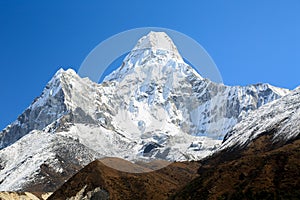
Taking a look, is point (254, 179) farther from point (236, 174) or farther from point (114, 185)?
point (114, 185)

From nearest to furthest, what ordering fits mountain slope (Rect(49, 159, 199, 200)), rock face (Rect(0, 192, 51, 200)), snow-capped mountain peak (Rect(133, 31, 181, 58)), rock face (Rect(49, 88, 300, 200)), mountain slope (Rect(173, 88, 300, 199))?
snow-capped mountain peak (Rect(133, 31, 181, 58))
mountain slope (Rect(173, 88, 300, 199))
rock face (Rect(49, 88, 300, 200))
mountain slope (Rect(49, 159, 199, 200))
rock face (Rect(0, 192, 51, 200))

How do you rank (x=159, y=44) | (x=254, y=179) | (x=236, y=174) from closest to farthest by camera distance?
(x=159, y=44) < (x=254, y=179) < (x=236, y=174)

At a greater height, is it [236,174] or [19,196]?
[19,196]

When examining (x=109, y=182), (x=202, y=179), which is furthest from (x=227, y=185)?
(x=109, y=182)

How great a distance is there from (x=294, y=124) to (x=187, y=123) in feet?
434

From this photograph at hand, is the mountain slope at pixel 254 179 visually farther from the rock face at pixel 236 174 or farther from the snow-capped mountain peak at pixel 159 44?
the snow-capped mountain peak at pixel 159 44

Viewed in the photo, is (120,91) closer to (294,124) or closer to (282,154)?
(282,154)

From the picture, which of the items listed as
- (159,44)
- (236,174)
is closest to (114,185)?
(236,174)

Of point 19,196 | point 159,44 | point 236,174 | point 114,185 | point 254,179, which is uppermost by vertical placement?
point 19,196

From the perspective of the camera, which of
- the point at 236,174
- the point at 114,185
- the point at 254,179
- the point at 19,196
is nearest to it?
the point at 254,179

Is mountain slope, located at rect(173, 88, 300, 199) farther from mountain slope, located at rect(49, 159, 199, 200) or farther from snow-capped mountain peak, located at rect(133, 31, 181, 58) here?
snow-capped mountain peak, located at rect(133, 31, 181, 58)

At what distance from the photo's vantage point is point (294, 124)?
154500mm

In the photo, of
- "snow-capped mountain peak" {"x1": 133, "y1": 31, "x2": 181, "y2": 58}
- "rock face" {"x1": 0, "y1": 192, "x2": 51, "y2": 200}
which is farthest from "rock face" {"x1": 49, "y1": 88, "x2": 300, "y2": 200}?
"rock face" {"x1": 0, "y1": 192, "x2": 51, "y2": 200}

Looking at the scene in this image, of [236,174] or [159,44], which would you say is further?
[236,174]
